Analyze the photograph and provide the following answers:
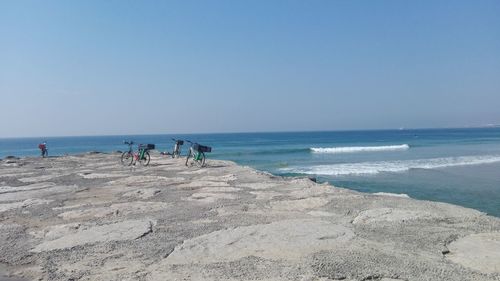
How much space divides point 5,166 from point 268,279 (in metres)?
19.1

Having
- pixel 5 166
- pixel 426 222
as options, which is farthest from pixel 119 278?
pixel 5 166

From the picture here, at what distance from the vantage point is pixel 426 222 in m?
6.78

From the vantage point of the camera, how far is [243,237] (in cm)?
598

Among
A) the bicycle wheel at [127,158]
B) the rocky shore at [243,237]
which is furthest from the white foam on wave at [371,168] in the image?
the rocky shore at [243,237]

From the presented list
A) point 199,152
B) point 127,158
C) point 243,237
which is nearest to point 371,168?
point 199,152

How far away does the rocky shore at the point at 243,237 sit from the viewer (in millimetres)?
4695

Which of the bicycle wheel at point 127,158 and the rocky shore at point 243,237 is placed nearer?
the rocky shore at point 243,237

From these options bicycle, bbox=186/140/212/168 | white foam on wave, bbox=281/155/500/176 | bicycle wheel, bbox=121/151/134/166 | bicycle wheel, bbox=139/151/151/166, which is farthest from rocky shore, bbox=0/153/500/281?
white foam on wave, bbox=281/155/500/176

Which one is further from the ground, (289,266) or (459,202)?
(289,266)

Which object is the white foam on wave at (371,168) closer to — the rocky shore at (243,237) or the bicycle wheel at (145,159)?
the bicycle wheel at (145,159)

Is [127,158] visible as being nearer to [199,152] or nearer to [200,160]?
[200,160]

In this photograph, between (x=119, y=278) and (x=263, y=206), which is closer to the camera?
(x=119, y=278)

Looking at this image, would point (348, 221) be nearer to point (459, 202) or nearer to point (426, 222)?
point (426, 222)

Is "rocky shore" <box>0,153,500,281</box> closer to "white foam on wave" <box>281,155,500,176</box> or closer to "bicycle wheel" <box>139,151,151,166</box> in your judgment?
"bicycle wheel" <box>139,151,151,166</box>
